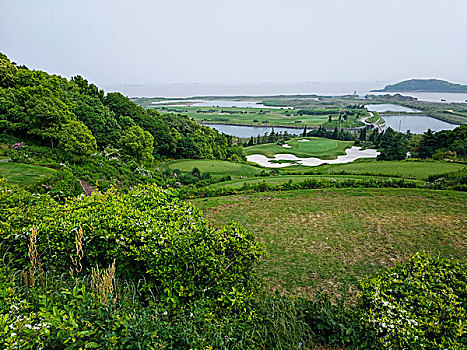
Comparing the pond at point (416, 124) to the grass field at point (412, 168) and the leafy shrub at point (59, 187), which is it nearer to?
the grass field at point (412, 168)

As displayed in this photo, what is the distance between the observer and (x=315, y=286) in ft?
18.4

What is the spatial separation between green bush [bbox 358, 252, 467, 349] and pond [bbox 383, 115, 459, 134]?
92.8 m

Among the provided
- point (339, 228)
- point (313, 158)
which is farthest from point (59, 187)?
point (313, 158)

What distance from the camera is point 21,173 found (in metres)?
10.4

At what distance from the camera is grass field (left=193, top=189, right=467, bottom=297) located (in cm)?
612

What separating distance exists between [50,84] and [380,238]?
2627 centimetres

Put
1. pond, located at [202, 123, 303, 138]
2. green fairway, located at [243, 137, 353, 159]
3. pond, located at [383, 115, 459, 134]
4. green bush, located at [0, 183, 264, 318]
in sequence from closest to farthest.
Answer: green bush, located at [0, 183, 264, 318] < green fairway, located at [243, 137, 353, 159] < pond, located at [383, 115, 459, 134] < pond, located at [202, 123, 303, 138]

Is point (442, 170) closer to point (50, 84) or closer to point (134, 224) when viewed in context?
point (134, 224)

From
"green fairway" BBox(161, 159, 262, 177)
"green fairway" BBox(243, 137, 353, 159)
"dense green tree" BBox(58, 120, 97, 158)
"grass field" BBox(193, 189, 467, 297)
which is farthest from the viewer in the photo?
"green fairway" BBox(243, 137, 353, 159)

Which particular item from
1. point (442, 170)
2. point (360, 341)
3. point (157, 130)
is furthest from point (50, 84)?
point (442, 170)

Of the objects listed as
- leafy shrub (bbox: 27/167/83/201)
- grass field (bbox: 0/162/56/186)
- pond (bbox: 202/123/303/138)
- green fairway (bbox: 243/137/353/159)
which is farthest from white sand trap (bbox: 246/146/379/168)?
pond (bbox: 202/123/303/138)

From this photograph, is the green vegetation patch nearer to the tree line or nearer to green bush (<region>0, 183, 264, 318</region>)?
green bush (<region>0, 183, 264, 318</region>)

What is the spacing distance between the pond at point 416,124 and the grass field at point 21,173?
93.3 m

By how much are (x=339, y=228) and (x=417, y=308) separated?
530 cm
